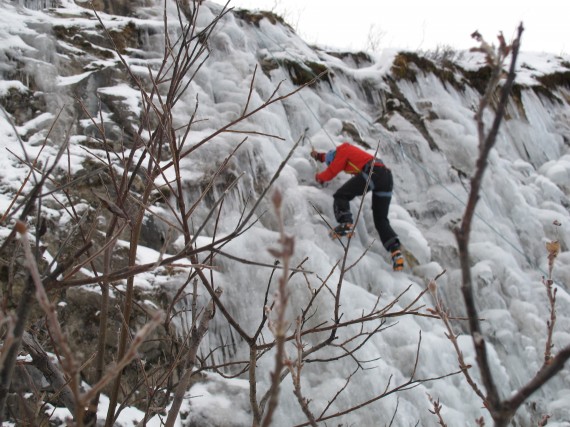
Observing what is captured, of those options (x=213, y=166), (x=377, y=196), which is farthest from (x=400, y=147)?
(x=213, y=166)

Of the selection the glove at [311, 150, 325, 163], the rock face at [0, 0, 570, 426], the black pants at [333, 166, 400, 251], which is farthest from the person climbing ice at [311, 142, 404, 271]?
the glove at [311, 150, 325, 163]

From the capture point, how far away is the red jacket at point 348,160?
4852 millimetres

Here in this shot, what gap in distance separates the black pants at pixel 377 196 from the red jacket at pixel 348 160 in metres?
0.11

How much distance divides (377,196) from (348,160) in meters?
0.50

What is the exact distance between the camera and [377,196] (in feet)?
15.9

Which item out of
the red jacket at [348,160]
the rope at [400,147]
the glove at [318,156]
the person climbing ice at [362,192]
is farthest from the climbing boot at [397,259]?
the rope at [400,147]

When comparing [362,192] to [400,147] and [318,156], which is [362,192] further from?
[400,147]

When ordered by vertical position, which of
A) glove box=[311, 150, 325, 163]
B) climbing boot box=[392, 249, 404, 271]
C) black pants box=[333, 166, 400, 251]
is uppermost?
glove box=[311, 150, 325, 163]

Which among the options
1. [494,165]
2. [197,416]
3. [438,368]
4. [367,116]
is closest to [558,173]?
[494,165]

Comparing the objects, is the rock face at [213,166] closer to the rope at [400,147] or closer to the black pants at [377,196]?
the rope at [400,147]

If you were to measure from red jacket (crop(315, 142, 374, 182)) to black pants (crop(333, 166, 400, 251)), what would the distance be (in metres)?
0.11

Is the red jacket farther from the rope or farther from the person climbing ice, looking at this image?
the rope

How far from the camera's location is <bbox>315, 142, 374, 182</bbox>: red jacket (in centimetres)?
485

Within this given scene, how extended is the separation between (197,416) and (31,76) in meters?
3.62
